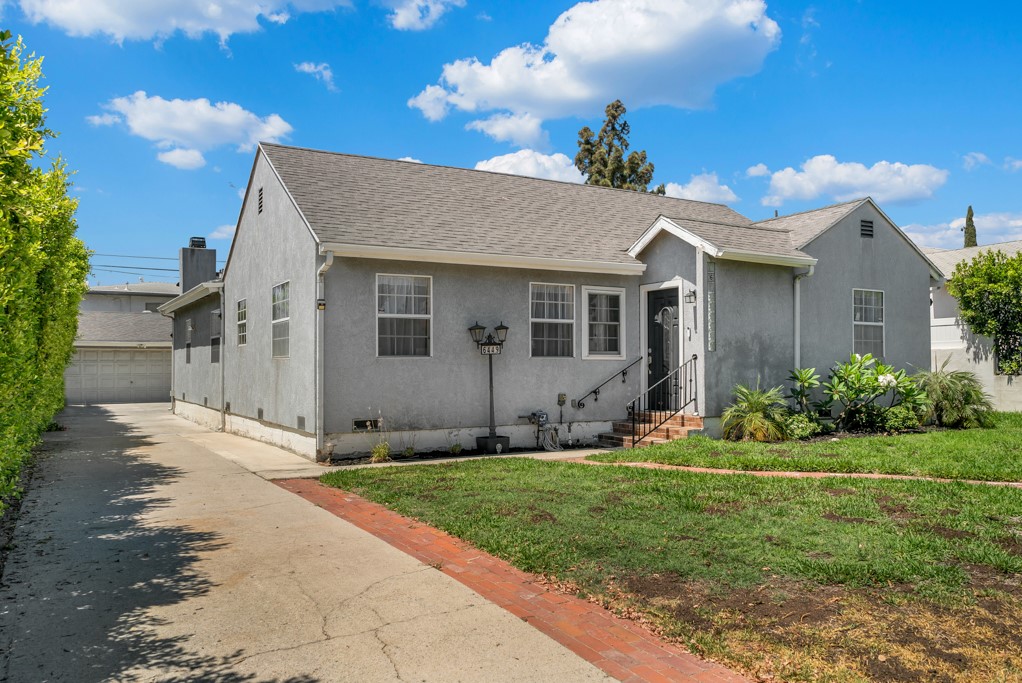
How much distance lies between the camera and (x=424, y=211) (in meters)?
13.1

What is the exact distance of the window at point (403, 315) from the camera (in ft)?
38.4

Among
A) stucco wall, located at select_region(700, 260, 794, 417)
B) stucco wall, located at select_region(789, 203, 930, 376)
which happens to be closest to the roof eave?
stucco wall, located at select_region(700, 260, 794, 417)

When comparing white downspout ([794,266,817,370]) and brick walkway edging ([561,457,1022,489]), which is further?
white downspout ([794,266,817,370])

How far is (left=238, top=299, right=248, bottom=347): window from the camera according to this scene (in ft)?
51.9

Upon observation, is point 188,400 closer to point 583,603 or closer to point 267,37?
point 267,37

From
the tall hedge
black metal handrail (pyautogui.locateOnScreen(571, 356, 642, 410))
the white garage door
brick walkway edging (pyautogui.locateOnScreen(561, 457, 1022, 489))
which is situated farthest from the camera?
the white garage door

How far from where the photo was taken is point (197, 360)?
20.7 m

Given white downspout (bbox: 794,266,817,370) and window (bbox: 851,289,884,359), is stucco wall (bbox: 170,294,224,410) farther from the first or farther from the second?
window (bbox: 851,289,884,359)

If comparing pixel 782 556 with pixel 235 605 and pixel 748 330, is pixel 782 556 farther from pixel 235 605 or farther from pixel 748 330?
pixel 748 330

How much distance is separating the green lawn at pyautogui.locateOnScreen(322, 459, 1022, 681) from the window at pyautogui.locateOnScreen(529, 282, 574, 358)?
14.5 feet

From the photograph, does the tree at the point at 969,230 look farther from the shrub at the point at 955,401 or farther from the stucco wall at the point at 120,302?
the stucco wall at the point at 120,302

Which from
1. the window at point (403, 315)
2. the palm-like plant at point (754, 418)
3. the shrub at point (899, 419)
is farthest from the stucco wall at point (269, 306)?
the shrub at point (899, 419)

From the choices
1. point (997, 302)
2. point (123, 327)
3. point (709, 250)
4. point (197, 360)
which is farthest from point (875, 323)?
point (123, 327)

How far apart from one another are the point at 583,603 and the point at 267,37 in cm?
1390
